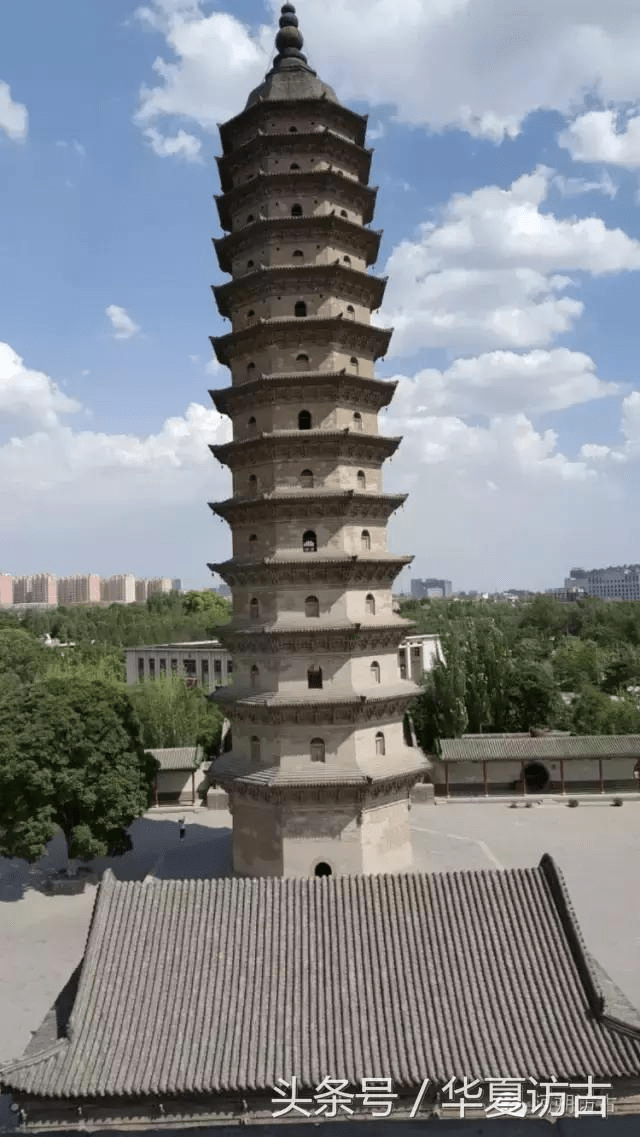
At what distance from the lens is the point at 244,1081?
37.0ft

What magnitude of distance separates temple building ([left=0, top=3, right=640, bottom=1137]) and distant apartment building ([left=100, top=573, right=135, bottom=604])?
162 m

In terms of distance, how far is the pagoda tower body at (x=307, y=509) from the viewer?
65.7 ft

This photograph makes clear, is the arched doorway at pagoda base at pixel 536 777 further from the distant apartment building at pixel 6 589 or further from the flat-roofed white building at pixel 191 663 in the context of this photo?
the distant apartment building at pixel 6 589

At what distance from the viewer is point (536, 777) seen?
120 ft

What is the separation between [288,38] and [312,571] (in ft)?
57.2

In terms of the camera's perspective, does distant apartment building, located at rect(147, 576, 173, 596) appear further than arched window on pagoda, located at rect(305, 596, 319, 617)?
Yes

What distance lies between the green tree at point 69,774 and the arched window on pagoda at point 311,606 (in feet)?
28.1

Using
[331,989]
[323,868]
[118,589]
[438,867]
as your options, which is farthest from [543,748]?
[118,589]

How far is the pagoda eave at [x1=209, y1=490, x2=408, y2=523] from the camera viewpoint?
20.5m

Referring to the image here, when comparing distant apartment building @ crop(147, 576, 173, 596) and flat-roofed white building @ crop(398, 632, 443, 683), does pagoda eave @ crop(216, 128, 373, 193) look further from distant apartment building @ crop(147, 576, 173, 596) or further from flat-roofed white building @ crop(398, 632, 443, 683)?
distant apartment building @ crop(147, 576, 173, 596)

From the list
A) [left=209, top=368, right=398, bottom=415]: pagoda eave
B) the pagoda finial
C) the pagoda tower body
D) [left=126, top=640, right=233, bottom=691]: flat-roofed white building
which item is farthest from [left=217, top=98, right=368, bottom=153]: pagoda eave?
[left=126, top=640, right=233, bottom=691]: flat-roofed white building

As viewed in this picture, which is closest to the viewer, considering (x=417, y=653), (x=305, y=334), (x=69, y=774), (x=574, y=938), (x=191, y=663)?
(x=574, y=938)

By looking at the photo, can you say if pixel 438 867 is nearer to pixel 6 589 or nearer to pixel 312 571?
pixel 312 571

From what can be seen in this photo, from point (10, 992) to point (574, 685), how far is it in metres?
40.5
